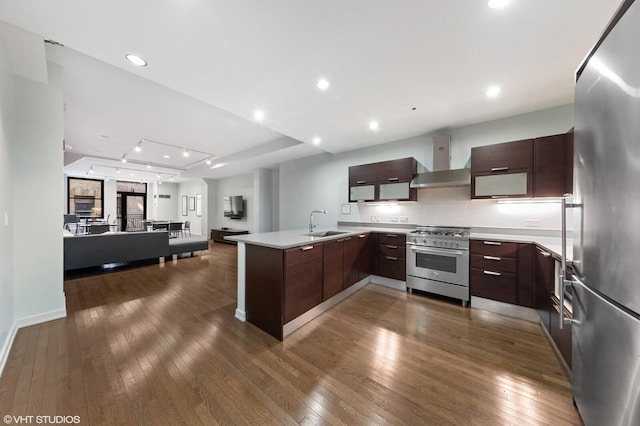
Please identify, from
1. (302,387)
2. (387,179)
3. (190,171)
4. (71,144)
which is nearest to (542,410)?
(302,387)

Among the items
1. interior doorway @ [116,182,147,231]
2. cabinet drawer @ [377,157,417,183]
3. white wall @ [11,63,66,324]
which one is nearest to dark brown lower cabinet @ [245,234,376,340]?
cabinet drawer @ [377,157,417,183]

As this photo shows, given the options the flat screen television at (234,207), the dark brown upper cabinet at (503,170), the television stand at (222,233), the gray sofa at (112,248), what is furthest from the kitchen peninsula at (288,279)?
the flat screen television at (234,207)

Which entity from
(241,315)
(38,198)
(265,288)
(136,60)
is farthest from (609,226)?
(38,198)

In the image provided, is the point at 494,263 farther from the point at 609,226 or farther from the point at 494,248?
the point at 609,226

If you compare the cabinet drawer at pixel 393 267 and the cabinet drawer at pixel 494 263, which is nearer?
the cabinet drawer at pixel 494 263

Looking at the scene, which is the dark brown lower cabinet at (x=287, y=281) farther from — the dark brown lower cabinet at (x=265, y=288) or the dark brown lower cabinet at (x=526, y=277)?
the dark brown lower cabinet at (x=526, y=277)

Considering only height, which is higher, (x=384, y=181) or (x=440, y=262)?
(x=384, y=181)

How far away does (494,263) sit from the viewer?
274 cm

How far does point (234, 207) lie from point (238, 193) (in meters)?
0.60

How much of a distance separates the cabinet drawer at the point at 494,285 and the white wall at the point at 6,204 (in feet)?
15.2

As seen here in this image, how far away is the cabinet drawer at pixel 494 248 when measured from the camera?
8.55 feet

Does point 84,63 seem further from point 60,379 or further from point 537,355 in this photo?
point 537,355

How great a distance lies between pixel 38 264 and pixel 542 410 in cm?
468

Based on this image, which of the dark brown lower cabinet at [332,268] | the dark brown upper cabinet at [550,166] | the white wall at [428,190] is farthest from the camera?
the white wall at [428,190]
